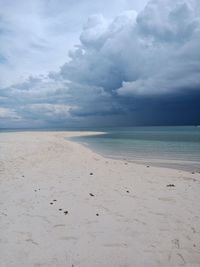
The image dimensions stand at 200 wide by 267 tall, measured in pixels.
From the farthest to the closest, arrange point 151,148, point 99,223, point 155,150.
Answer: point 151,148
point 155,150
point 99,223

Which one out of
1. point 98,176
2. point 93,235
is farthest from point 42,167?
point 93,235

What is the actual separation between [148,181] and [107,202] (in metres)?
3.57

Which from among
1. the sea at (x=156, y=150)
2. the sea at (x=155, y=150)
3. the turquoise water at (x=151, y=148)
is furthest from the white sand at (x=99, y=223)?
the turquoise water at (x=151, y=148)

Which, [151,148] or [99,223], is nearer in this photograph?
[99,223]

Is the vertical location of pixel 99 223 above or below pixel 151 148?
below

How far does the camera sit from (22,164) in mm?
14836

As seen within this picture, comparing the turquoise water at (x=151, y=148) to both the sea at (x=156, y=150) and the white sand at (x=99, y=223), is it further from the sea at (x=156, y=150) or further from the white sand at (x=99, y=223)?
the white sand at (x=99, y=223)

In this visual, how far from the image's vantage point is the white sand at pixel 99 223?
4.95m

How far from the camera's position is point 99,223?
6.50 metres

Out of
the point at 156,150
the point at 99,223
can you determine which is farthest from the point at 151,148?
the point at 99,223

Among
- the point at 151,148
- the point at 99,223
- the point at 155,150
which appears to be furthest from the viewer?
the point at 151,148

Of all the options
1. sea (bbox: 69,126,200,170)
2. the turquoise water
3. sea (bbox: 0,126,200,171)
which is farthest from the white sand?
the turquoise water

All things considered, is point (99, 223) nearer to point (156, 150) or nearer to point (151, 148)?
point (156, 150)

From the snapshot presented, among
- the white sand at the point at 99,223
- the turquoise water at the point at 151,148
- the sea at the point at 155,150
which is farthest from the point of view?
the turquoise water at the point at 151,148
